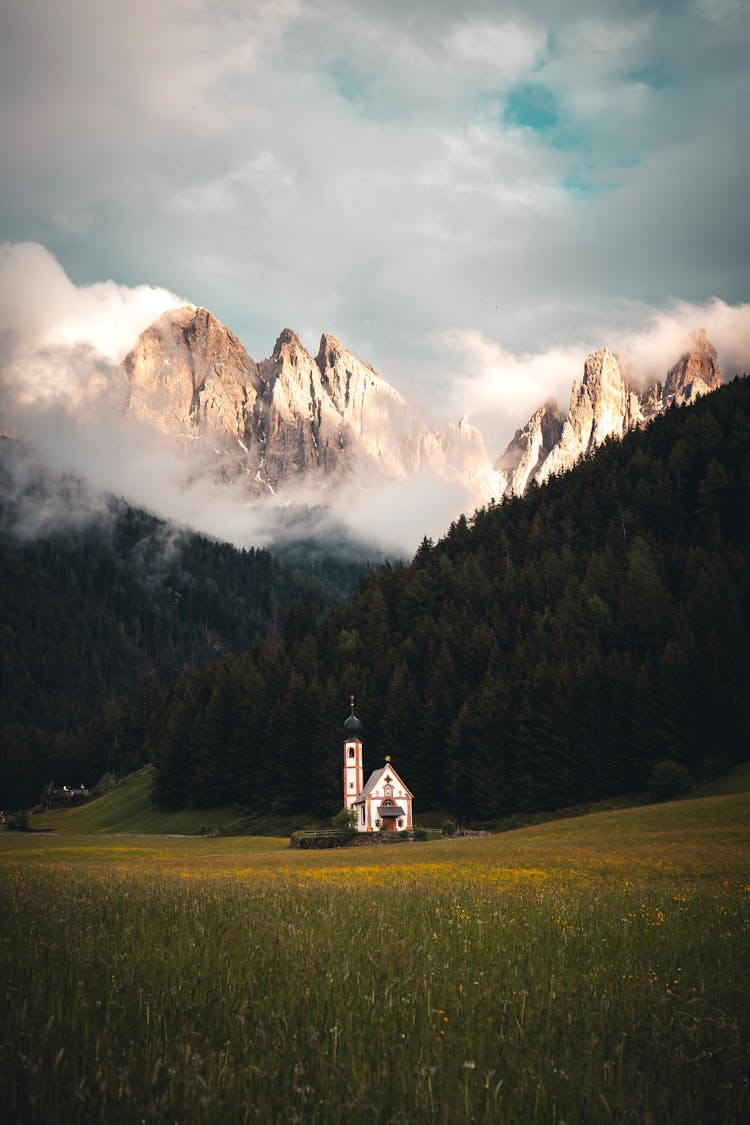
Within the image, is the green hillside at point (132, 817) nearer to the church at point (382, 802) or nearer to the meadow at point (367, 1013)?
the church at point (382, 802)

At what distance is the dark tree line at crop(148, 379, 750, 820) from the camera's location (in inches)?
2972

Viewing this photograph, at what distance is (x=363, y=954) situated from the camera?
9602mm

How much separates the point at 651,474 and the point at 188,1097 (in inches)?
5078

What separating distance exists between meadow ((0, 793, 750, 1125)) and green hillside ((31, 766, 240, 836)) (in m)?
86.0

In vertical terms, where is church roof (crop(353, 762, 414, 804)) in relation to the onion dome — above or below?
below

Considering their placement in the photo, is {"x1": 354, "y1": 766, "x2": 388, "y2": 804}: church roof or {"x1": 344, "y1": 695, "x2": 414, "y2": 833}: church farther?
{"x1": 354, "y1": 766, "x2": 388, "y2": 804}: church roof

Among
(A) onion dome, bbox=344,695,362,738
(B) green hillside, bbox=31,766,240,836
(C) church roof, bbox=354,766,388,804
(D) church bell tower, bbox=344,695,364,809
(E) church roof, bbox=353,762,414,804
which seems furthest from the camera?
(B) green hillside, bbox=31,766,240,836

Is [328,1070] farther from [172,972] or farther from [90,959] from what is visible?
A: [90,959]

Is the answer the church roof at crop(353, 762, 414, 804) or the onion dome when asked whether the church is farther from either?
the onion dome

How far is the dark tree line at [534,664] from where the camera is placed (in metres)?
75.5

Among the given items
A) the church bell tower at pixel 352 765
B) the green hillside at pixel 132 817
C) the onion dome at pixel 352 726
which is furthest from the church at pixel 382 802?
the green hillside at pixel 132 817

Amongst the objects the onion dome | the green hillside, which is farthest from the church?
the green hillside

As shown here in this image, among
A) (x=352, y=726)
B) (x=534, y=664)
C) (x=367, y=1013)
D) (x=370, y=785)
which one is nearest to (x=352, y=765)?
(x=352, y=726)

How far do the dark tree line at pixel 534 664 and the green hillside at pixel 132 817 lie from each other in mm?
3096
